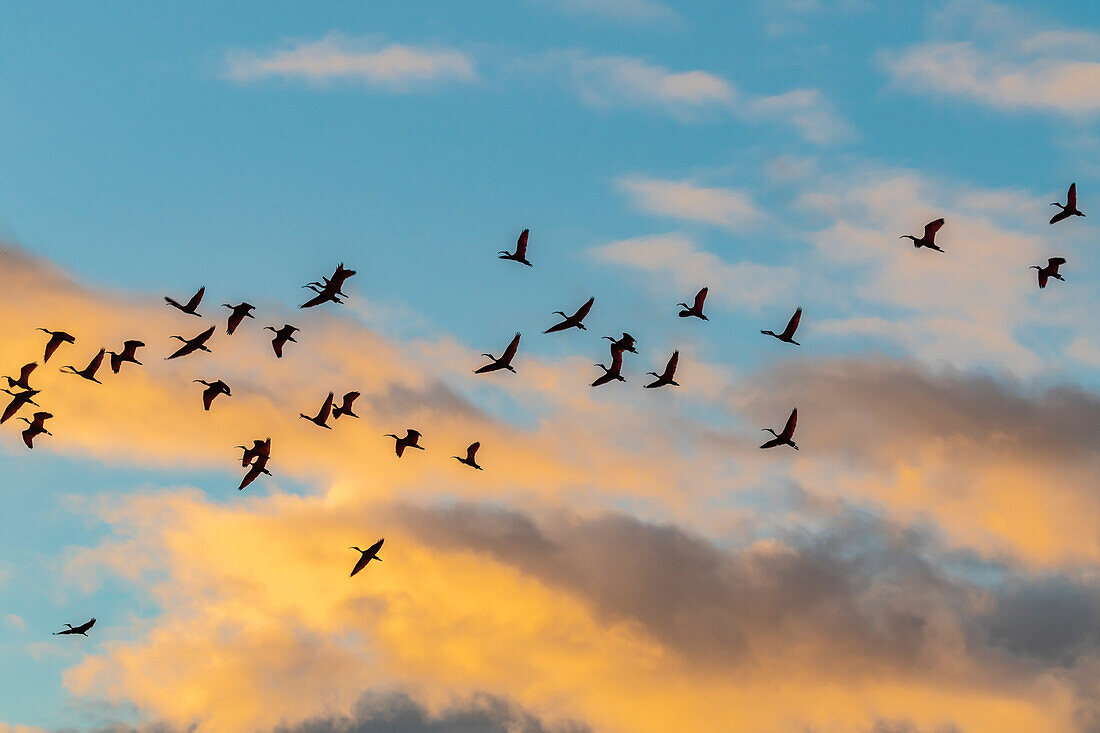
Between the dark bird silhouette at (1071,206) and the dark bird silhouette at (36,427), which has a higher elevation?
the dark bird silhouette at (1071,206)

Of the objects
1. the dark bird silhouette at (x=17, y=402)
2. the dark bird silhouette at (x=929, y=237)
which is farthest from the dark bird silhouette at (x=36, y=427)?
the dark bird silhouette at (x=929, y=237)

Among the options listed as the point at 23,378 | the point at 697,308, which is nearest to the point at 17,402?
the point at 23,378

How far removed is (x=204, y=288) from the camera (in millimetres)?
109500

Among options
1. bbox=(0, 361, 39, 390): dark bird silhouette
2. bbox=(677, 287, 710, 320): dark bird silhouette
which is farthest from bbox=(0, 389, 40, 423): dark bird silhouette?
bbox=(677, 287, 710, 320): dark bird silhouette

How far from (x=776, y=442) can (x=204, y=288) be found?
1809 inches

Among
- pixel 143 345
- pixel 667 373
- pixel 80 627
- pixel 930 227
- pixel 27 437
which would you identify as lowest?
pixel 80 627

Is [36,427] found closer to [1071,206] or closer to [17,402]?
[17,402]

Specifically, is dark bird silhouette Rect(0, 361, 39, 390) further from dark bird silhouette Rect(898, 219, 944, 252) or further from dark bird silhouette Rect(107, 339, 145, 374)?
dark bird silhouette Rect(898, 219, 944, 252)

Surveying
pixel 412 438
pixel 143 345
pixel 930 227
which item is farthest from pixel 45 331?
pixel 930 227

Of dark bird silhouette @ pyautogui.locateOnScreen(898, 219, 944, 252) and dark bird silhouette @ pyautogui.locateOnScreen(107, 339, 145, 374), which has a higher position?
dark bird silhouette @ pyautogui.locateOnScreen(898, 219, 944, 252)

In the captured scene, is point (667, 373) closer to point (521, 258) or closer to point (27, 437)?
point (521, 258)

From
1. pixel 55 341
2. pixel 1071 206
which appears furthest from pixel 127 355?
pixel 1071 206

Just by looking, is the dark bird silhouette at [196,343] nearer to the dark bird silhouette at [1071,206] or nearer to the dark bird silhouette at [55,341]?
the dark bird silhouette at [55,341]

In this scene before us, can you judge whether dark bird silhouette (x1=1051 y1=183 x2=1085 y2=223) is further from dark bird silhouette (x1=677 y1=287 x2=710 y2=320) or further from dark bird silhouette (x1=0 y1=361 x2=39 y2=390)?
dark bird silhouette (x1=0 y1=361 x2=39 y2=390)
